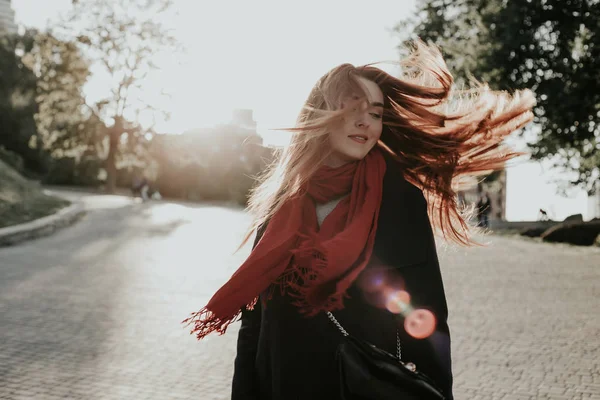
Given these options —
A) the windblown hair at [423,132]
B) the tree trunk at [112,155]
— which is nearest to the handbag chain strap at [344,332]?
the windblown hair at [423,132]

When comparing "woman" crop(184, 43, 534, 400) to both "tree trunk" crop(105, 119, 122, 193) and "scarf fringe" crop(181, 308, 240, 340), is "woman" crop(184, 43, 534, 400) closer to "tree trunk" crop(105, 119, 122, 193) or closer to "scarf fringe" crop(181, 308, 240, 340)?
"scarf fringe" crop(181, 308, 240, 340)

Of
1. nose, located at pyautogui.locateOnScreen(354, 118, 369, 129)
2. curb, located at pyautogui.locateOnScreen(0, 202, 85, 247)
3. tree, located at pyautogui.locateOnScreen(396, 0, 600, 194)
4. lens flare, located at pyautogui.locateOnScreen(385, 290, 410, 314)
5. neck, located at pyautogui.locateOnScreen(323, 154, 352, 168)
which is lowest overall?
curb, located at pyautogui.locateOnScreen(0, 202, 85, 247)

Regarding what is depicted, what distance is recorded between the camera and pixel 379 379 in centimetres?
211

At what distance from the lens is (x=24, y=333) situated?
7766 mm

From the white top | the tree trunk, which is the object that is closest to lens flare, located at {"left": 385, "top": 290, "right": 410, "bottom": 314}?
the white top

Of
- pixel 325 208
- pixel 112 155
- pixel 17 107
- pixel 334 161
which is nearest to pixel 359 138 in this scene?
pixel 334 161

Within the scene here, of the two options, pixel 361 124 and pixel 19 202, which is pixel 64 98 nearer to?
pixel 19 202

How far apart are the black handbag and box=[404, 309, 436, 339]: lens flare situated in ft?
0.77

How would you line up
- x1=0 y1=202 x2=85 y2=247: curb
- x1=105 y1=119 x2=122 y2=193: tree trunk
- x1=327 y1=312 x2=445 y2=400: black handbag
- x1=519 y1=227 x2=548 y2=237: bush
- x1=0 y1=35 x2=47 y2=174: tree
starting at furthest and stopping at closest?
x1=0 y1=35 x2=47 y2=174: tree, x1=105 y1=119 x2=122 y2=193: tree trunk, x1=519 y1=227 x2=548 y2=237: bush, x1=0 y1=202 x2=85 y2=247: curb, x1=327 y1=312 x2=445 y2=400: black handbag

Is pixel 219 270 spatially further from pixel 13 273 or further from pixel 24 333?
pixel 24 333

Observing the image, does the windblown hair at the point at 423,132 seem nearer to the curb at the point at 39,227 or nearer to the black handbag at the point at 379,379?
the black handbag at the point at 379,379

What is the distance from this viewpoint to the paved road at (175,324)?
6.20m

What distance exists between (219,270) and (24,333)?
6.21 metres

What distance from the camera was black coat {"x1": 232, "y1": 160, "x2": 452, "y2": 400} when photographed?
2.40 m
